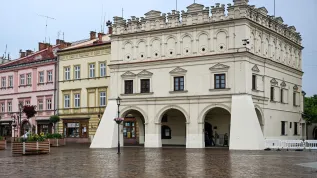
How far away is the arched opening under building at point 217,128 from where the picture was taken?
1700 inches

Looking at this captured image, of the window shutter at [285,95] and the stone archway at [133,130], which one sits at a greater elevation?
the window shutter at [285,95]

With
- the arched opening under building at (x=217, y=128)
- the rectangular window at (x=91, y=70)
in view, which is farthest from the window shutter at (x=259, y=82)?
the rectangular window at (x=91, y=70)

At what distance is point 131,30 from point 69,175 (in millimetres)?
27763

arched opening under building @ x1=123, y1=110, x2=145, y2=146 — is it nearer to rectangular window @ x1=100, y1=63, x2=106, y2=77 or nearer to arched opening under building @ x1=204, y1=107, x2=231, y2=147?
rectangular window @ x1=100, y1=63, x2=106, y2=77

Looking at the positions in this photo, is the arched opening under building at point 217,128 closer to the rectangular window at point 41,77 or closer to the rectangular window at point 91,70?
the rectangular window at point 91,70

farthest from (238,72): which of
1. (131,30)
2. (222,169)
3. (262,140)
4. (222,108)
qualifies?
(222,169)

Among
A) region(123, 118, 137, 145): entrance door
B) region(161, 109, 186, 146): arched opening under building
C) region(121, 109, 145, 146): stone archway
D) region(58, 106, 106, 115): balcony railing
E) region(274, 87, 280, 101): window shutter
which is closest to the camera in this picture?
region(274, 87, 280, 101): window shutter

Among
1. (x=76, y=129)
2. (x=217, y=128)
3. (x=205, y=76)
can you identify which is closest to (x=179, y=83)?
(x=205, y=76)

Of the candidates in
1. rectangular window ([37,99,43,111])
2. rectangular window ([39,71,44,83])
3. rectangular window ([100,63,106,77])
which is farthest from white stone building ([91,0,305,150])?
rectangular window ([39,71,44,83])

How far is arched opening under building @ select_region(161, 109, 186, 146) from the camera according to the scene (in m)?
45.6

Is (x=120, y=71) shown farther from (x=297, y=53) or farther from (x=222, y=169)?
(x=222, y=169)

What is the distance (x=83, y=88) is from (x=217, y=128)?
1714 centimetres

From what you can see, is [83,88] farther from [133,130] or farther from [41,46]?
[41,46]

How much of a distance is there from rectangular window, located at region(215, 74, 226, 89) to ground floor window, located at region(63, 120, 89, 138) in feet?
62.3
